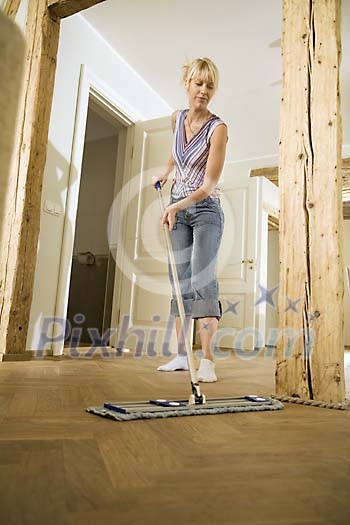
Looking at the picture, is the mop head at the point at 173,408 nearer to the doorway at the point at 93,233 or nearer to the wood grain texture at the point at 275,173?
the doorway at the point at 93,233

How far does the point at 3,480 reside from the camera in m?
0.63

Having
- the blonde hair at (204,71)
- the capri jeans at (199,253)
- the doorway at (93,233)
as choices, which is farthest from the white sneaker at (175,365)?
the doorway at (93,233)

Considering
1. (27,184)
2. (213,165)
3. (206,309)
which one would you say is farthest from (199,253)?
(27,184)

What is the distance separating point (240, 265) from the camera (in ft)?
17.6

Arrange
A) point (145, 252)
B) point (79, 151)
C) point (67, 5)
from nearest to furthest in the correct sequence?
point (67, 5), point (79, 151), point (145, 252)

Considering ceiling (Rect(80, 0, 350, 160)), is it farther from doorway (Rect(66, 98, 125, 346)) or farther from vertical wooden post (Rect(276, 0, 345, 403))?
vertical wooden post (Rect(276, 0, 345, 403))

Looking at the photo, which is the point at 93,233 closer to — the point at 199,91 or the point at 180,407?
the point at 199,91

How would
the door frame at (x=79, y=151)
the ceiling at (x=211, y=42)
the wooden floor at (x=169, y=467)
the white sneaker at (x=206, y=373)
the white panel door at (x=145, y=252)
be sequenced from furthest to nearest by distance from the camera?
1. the white panel door at (x=145, y=252)
2. the ceiling at (x=211, y=42)
3. the door frame at (x=79, y=151)
4. the white sneaker at (x=206, y=373)
5. the wooden floor at (x=169, y=467)

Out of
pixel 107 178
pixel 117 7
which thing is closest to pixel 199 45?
pixel 117 7

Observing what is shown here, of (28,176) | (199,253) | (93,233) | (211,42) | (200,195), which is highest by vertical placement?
(211,42)

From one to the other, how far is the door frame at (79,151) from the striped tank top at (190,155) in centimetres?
121

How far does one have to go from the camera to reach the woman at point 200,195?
6.68 feet

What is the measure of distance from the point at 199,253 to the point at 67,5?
1.87 meters

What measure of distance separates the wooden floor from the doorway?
3700mm
